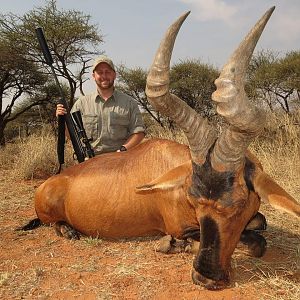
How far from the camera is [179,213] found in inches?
162

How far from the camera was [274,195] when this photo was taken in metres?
3.36

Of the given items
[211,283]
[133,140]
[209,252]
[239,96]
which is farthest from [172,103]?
[133,140]

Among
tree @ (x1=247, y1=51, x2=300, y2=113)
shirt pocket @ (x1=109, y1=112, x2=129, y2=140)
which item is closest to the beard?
shirt pocket @ (x1=109, y1=112, x2=129, y2=140)

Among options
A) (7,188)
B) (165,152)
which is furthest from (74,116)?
(7,188)

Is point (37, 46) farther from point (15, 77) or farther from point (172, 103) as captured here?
point (172, 103)

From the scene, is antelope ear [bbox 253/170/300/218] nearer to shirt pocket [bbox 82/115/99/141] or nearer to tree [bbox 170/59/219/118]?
shirt pocket [bbox 82/115/99/141]

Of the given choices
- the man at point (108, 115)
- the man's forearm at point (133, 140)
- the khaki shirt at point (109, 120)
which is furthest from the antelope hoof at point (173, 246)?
the khaki shirt at point (109, 120)

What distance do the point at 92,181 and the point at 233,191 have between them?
206 centimetres

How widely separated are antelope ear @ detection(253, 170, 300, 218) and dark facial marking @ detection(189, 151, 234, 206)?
260 millimetres

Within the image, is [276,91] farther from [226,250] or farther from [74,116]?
[226,250]

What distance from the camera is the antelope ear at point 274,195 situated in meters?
3.22

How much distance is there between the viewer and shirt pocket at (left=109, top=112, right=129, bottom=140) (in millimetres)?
6699

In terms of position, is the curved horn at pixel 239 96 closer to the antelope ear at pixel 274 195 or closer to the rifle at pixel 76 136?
the antelope ear at pixel 274 195

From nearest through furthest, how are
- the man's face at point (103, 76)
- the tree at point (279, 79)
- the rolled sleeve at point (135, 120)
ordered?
the man's face at point (103, 76)
the rolled sleeve at point (135, 120)
the tree at point (279, 79)
